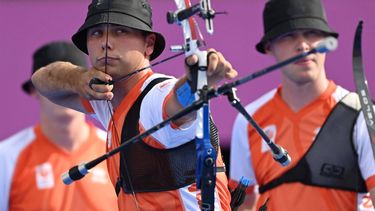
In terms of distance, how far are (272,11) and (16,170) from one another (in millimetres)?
2224

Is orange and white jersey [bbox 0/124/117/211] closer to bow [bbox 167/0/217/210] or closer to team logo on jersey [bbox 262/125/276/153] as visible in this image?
team logo on jersey [bbox 262/125/276/153]

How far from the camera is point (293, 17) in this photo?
5.79 meters

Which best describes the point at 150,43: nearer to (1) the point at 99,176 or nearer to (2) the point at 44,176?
(1) the point at 99,176

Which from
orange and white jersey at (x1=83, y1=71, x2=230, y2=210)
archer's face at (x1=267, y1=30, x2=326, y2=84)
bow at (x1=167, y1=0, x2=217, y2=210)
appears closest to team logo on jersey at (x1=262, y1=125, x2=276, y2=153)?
archer's face at (x1=267, y1=30, x2=326, y2=84)

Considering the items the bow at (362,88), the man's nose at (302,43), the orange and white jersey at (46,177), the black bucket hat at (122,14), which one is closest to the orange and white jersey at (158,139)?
the black bucket hat at (122,14)

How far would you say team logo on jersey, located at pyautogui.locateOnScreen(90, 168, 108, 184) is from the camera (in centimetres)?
704

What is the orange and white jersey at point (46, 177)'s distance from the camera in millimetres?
6953

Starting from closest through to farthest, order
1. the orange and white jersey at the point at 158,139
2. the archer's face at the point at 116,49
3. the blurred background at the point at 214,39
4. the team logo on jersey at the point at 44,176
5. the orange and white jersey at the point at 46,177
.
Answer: the orange and white jersey at the point at 158,139 → the archer's face at the point at 116,49 → the orange and white jersey at the point at 46,177 → the team logo on jersey at the point at 44,176 → the blurred background at the point at 214,39

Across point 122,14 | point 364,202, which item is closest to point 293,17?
point 364,202

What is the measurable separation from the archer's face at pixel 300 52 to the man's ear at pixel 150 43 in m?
1.21

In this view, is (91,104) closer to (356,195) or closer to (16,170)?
(356,195)

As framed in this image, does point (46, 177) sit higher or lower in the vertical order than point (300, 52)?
lower

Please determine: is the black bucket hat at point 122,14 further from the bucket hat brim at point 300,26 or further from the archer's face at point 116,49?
the bucket hat brim at point 300,26

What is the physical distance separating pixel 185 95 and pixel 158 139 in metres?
0.46
